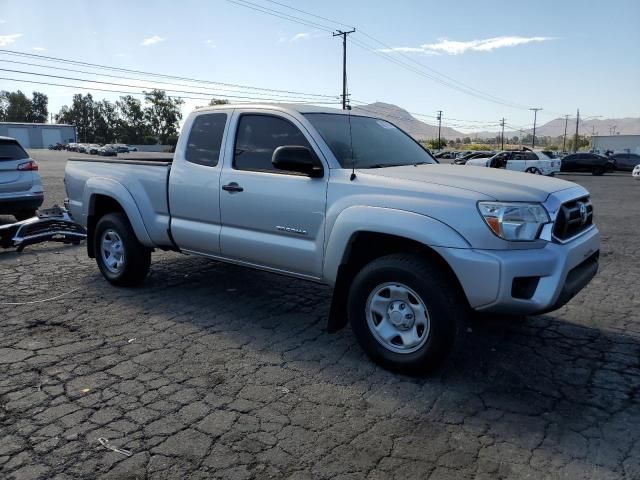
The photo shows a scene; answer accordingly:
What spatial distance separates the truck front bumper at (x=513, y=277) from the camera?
3.32m

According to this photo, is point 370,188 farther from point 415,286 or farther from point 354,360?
point 354,360

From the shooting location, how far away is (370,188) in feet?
12.7

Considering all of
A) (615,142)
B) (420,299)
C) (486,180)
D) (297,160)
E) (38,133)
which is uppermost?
(38,133)

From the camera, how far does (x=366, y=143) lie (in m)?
4.70

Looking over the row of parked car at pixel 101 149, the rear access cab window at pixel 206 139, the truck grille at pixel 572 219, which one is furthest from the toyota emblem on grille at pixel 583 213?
the row of parked car at pixel 101 149

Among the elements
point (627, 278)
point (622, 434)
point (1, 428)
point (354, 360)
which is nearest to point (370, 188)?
point (354, 360)

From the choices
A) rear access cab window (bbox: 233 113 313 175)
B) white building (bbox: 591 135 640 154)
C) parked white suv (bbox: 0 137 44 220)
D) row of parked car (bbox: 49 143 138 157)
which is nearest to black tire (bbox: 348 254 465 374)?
rear access cab window (bbox: 233 113 313 175)

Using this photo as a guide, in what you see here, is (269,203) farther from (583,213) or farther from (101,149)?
(101,149)

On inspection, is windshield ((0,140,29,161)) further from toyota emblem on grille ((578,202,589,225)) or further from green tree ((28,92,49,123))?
green tree ((28,92,49,123))

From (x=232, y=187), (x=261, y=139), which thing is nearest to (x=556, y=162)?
(x=261, y=139)

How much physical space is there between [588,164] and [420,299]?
3691 centimetres

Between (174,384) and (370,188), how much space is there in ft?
6.37

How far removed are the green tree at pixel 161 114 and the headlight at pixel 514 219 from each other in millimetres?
125556

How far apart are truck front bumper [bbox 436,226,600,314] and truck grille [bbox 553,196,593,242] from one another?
195 mm
